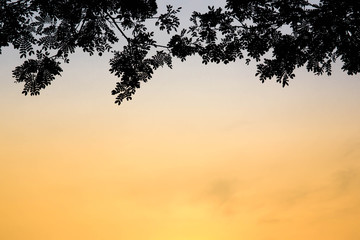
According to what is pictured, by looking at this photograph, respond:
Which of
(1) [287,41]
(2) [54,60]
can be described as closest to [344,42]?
(1) [287,41]

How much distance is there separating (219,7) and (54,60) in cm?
449

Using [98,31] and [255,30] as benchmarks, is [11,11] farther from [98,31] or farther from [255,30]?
[255,30]

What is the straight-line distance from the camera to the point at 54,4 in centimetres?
830

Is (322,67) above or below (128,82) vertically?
above

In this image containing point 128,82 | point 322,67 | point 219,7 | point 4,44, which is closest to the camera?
point 4,44

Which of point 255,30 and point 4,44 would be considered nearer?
point 4,44

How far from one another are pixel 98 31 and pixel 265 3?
439 centimetres

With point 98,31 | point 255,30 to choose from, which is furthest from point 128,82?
point 255,30

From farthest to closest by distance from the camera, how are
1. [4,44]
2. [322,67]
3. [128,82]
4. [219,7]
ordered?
[322,67] < [219,7] < [128,82] < [4,44]

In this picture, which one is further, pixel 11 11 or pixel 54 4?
pixel 54 4

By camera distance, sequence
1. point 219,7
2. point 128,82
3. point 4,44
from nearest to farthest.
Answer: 1. point 4,44
2. point 128,82
3. point 219,7

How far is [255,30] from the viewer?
8.83 m

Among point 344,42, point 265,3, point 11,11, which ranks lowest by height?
point 344,42

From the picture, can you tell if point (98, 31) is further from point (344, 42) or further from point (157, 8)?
point (344, 42)
